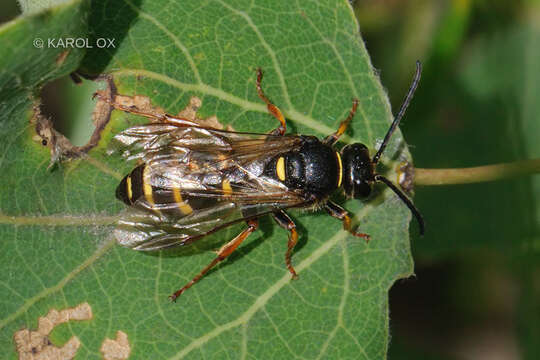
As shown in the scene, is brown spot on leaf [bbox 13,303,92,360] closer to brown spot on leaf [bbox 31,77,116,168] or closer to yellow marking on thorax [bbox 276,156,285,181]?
brown spot on leaf [bbox 31,77,116,168]

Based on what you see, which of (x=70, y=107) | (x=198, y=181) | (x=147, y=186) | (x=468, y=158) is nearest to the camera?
(x=147, y=186)

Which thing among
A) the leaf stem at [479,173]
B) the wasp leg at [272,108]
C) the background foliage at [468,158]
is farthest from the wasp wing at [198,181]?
the background foliage at [468,158]

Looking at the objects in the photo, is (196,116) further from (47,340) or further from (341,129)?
(47,340)

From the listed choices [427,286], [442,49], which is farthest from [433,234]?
[442,49]

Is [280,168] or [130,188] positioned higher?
[130,188]

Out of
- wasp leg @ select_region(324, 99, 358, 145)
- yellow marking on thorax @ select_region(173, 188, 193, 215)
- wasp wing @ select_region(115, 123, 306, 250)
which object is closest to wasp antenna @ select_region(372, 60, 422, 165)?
wasp leg @ select_region(324, 99, 358, 145)

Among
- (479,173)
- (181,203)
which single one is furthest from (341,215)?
(181,203)

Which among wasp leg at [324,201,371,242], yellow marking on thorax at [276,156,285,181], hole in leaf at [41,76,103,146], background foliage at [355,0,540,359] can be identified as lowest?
background foliage at [355,0,540,359]
